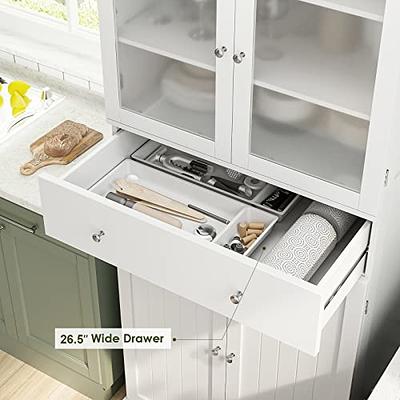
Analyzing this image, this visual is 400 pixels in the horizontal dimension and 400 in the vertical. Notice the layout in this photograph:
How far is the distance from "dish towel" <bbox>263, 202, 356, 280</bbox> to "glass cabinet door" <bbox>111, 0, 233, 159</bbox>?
0.97 feet

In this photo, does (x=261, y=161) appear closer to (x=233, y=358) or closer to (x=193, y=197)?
(x=193, y=197)

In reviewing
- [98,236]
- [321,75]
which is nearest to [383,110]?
[321,75]

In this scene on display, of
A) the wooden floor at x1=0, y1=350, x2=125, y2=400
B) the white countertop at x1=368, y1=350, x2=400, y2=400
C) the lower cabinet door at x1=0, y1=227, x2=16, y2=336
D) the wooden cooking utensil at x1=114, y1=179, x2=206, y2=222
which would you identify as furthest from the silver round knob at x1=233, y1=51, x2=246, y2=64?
the wooden floor at x1=0, y1=350, x2=125, y2=400

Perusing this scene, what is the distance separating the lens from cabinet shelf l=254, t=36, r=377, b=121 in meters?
1.83

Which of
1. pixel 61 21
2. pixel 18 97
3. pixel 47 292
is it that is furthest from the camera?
pixel 61 21

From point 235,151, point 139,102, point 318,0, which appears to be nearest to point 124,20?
point 139,102

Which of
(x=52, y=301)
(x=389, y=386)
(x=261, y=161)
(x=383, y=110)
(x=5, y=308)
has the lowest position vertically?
(x=5, y=308)

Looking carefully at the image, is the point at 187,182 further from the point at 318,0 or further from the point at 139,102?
the point at 318,0

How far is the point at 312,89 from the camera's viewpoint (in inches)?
74.6

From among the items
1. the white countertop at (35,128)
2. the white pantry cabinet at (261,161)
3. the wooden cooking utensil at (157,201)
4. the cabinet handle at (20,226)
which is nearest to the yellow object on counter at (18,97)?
the white countertop at (35,128)

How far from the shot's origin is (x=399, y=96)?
1768mm

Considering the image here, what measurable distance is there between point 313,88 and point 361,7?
225mm

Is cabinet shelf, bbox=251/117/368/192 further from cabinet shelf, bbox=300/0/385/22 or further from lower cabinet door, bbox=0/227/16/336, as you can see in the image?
lower cabinet door, bbox=0/227/16/336

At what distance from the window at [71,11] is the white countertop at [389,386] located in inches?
60.8
